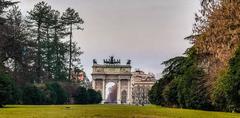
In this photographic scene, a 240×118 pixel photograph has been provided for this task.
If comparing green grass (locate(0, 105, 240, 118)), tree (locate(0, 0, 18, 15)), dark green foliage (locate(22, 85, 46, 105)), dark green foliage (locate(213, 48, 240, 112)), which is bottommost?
green grass (locate(0, 105, 240, 118))

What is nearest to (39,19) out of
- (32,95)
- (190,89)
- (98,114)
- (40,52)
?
(40,52)

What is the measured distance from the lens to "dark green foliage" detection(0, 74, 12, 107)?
4799 centimetres

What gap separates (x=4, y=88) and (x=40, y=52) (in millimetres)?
48099

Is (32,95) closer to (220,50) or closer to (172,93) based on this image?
(172,93)

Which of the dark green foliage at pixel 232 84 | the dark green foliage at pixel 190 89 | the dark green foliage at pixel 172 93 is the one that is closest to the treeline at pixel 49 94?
the dark green foliage at pixel 190 89

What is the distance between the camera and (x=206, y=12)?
41.0m

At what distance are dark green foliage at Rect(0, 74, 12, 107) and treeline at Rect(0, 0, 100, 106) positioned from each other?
12684 millimetres

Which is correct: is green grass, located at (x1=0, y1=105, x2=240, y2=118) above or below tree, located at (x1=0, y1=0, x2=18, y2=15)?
below

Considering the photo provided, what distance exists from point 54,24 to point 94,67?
71.2m

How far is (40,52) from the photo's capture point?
318ft

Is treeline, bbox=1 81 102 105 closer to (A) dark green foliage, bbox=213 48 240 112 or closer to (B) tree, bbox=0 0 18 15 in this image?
(B) tree, bbox=0 0 18 15

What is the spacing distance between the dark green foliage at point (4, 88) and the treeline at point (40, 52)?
12.7 meters

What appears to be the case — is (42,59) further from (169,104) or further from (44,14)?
(169,104)

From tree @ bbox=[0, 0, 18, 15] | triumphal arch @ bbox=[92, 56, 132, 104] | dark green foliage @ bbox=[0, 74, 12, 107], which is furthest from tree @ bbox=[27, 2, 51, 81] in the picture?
triumphal arch @ bbox=[92, 56, 132, 104]
